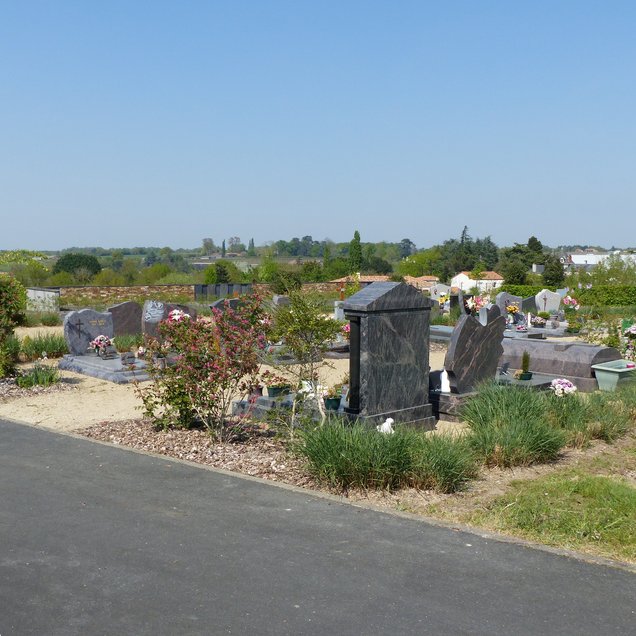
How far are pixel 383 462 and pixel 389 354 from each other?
2.99 metres

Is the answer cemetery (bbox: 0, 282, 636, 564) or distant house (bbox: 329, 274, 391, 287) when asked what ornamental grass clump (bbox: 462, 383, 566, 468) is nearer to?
cemetery (bbox: 0, 282, 636, 564)

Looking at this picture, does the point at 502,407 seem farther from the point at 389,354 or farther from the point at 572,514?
the point at 572,514

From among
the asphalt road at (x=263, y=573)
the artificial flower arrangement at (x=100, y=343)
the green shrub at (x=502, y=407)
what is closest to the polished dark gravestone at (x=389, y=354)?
the green shrub at (x=502, y=407)

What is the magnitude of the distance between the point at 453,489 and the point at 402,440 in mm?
666

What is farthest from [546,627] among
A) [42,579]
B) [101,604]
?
[42,579]

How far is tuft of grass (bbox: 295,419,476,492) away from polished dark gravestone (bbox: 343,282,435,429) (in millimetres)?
2237

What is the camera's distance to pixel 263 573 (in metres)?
5.34

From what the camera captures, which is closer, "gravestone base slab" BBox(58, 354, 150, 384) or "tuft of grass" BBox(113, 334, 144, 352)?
"gravestone base slab" BBox(58, 354, 150, 384)

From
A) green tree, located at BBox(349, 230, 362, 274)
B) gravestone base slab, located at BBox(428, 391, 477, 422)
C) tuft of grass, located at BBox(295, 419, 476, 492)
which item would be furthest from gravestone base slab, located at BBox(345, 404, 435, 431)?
green tree, located at BBox(349, 230, 362, 274)

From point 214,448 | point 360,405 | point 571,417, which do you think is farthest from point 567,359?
point 214,448

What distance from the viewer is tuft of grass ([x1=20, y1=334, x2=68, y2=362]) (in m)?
17.9

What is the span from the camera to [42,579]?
526 cm

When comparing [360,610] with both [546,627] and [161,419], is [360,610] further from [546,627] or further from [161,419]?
[161,419]

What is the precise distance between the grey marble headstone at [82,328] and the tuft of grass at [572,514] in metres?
11.8
